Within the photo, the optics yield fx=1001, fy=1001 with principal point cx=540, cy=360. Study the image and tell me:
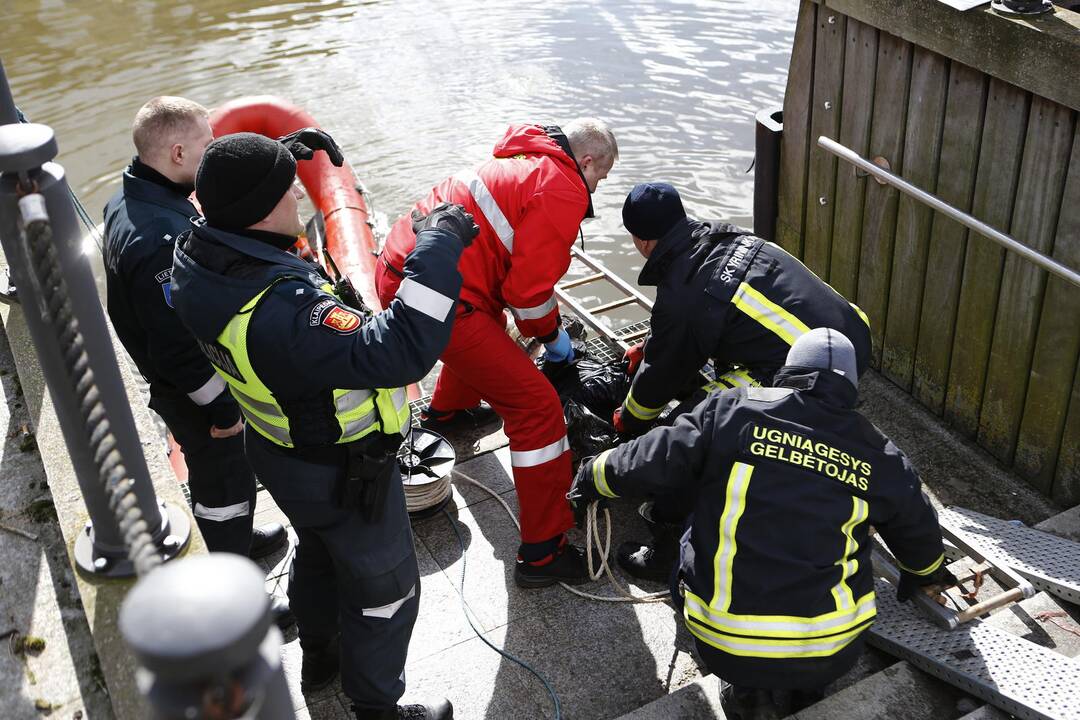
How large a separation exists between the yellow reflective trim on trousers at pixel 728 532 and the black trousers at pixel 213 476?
1.82 metres

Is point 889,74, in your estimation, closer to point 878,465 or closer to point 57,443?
point 878,465

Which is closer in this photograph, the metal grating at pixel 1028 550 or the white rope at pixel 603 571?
the metal grating at pixel 1028 550

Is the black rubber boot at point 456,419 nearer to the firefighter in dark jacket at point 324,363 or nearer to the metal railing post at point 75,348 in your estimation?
the firefighter in dark jacket at point 324,363

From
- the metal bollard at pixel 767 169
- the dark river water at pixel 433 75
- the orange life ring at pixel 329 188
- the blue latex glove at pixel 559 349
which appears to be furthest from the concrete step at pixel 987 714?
the dark river water at pixel 433 75

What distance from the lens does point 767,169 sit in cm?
547

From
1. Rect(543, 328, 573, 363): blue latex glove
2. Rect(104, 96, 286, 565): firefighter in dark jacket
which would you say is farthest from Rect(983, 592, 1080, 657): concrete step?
Rect(104, 96, 286, 565): firefighter in dark jacket

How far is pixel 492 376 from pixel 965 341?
7.22ft

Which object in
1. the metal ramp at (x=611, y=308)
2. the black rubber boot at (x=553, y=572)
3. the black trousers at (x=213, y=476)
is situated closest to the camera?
the black trousers at (x=213, y=476)

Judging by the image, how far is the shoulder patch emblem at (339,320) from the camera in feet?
8.53

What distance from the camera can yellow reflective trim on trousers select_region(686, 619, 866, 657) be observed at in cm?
289

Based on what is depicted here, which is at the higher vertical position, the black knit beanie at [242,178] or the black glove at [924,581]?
the black knit beanie at [242,178]

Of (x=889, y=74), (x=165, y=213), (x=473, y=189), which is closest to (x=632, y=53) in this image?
(x=889, y=74)

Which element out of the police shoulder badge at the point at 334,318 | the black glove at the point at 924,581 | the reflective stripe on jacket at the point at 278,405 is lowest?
the black glove at the point at 924,581

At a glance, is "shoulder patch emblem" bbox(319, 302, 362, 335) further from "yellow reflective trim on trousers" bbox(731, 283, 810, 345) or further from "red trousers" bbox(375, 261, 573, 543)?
"yellow reflective trim on trousers" bbox(731, 283, 810, 345)
